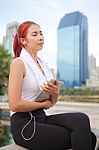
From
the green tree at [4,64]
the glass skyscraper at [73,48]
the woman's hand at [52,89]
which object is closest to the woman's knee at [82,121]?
the woman's hand at [52,89]

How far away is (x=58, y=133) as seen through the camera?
0.91 m

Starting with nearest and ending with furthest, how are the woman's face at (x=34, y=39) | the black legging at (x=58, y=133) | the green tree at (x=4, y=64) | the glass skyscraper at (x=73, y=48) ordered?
1. the black legging at (x=58, y=133)
2. the woman's face at (x=34, y=39)
3. the green tree at (x=4, y=64)
4. the glass skyscraper at (x=73, y=48)

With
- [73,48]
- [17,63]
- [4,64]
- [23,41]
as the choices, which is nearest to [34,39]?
[23,41]

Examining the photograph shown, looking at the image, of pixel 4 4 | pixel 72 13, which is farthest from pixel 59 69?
pixel 4 4

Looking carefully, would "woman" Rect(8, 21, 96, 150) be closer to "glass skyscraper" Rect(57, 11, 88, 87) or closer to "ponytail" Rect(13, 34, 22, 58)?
"ponytail" Rect(13, 34, 22, 58)

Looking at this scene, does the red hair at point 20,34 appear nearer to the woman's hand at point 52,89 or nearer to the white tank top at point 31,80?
the white tank top at point 31,80

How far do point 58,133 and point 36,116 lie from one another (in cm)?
11

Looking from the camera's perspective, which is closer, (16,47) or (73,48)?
(16,47)

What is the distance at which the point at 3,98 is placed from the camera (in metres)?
8.18

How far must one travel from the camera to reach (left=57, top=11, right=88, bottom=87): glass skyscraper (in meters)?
7.52

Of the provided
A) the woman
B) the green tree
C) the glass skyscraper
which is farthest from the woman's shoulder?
the glass skyscraper

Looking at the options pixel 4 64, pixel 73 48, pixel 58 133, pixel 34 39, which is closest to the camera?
pixel 58 133

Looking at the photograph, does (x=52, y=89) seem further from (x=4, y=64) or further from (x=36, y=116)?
(x=4, y=64)

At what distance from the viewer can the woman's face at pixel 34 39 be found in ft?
3.43
